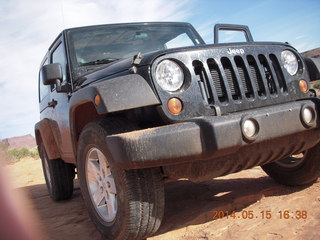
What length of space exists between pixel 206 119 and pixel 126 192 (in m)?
0.72

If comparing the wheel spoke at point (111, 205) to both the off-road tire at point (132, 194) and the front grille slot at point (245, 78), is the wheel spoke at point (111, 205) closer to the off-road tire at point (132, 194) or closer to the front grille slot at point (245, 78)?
the off-road tire at point (132, 194)

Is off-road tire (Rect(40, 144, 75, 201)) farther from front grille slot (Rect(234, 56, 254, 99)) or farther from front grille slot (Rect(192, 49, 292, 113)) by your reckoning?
front grille slot (Rect(234, 56, 254, 99))

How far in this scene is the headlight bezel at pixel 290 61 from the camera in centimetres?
266

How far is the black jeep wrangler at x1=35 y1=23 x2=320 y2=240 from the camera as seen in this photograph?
Answer: 6.31 feet

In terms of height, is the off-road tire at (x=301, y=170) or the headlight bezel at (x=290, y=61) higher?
the headlight bezel at (x=290, y=61)

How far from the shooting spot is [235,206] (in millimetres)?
2943

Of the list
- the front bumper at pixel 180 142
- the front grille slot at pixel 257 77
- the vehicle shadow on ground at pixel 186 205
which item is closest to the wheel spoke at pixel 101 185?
the vehicle shadow on ground at pixel 186 205

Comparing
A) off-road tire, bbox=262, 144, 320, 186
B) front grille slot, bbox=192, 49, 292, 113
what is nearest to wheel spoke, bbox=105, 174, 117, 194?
front grille slot, bbox=192, 49, 292, 113

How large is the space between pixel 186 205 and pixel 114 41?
1891 millimetres

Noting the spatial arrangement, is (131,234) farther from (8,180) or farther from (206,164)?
(8,180)

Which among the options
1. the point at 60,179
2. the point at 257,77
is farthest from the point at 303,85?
the point at 60,179

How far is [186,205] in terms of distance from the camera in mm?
3215

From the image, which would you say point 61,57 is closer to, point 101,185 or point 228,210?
point 101,185

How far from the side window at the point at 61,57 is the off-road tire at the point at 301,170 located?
2500mm
